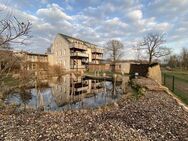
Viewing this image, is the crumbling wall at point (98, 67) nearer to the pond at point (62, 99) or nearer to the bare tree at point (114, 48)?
the bare tree at point (114, 48)

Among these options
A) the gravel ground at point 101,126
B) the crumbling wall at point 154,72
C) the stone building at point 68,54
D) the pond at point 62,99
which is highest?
the stone building at point 68,54

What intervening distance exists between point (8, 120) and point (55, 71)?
2748 cm

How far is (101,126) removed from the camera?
21.8 feet

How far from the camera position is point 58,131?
6242 millimetres

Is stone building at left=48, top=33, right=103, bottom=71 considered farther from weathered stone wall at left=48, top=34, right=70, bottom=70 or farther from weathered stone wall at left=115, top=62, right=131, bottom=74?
weathered stone wall at left=115, top=62, right=131, bottom=74

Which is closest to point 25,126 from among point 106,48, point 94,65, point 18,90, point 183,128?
point 183,128

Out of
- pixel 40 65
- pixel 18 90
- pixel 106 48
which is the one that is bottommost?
pixel 18 90

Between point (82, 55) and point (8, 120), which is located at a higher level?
point (82, 55)

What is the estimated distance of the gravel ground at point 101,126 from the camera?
5.79 m

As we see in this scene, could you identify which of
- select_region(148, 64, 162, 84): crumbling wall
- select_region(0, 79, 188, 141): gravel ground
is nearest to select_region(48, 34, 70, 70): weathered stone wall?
select_region(148, 64, 162, 84): crumbling wall

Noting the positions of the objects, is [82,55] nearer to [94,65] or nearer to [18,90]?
[94,65]

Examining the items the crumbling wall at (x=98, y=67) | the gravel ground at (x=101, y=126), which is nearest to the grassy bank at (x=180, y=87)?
the gravel ground at (x=101, y=126)

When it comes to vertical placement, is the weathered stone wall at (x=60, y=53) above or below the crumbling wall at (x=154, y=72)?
above

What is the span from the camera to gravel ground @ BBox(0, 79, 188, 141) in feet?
19.0
